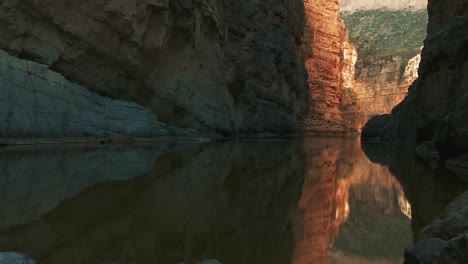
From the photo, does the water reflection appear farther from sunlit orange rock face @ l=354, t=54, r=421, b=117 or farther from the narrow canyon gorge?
sunlit orange rock face @ l=354, t=54, r=421, b=117

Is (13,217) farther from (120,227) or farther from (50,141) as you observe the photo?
(50,141)

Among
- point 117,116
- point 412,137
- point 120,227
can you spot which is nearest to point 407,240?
point 120,227

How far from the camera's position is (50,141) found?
13344mm

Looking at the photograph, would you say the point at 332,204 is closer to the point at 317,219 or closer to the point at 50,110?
the point at 317,219

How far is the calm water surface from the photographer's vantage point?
3.71 meters

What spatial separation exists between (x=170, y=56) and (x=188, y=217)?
18.7 m

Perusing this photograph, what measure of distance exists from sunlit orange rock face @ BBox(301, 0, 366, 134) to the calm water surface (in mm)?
54348

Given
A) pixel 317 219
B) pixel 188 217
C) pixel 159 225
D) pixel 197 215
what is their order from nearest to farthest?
pixel 159 225 → pixel 188 217 → pixel 197 215 → pixel 317 219

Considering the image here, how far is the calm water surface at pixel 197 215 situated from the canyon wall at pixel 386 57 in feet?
315

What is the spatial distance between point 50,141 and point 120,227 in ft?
34.2

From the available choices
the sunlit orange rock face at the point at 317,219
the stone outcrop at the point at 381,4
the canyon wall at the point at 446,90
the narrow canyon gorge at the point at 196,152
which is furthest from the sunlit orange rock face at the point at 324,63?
the stone outcrop at the point at 381,4

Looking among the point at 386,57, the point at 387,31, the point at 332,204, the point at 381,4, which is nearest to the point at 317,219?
the point at 332,204

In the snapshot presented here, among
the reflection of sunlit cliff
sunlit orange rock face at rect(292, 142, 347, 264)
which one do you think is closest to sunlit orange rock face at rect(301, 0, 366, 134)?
the reflection of sunlit cliff

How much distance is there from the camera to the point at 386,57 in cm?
10906
